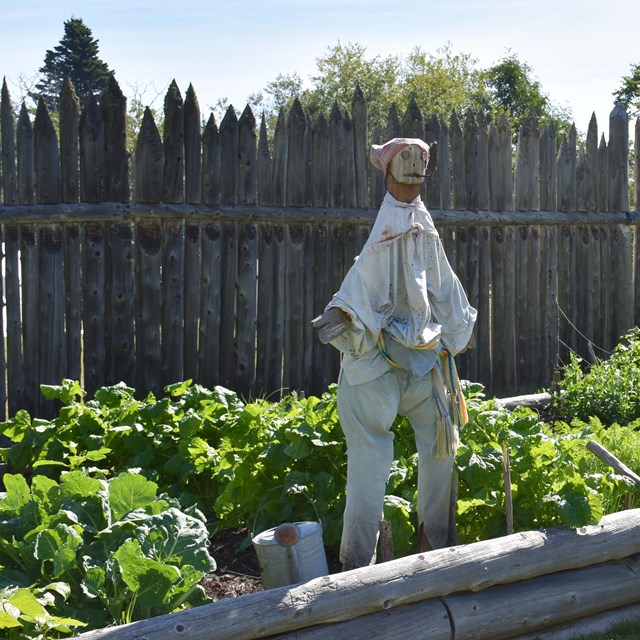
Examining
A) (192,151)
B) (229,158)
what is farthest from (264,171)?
(192,151)

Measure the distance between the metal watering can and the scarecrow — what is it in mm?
252

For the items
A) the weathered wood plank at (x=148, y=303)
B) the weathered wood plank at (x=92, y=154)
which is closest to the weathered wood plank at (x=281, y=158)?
the weathered wood plank at (x=148, y=303)

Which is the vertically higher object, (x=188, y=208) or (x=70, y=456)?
(x=188, y=208)

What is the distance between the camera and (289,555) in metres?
4.07

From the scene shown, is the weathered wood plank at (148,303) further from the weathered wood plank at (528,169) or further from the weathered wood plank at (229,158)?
the weathered wood plank at (528,169)

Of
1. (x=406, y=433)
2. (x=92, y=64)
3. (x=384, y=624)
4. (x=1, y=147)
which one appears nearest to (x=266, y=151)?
(x=1, y=147)

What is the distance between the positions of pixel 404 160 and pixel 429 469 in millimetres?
1331

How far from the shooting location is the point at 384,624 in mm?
3949

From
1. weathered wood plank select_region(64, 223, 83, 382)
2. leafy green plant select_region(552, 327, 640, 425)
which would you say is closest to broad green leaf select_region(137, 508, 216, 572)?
weathered wood plank select_region(64, 223, 83, 382)

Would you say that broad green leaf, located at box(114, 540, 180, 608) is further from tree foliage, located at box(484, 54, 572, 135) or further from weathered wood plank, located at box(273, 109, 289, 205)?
tree foliage, located at box(484, 54, 572, 135)

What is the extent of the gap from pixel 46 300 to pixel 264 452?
7.58 feet

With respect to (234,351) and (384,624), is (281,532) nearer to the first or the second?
(384,624)

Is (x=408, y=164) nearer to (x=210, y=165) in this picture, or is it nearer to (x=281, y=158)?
(x=210, y=165)

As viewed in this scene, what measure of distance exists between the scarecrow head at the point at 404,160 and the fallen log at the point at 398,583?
5.11 feet
